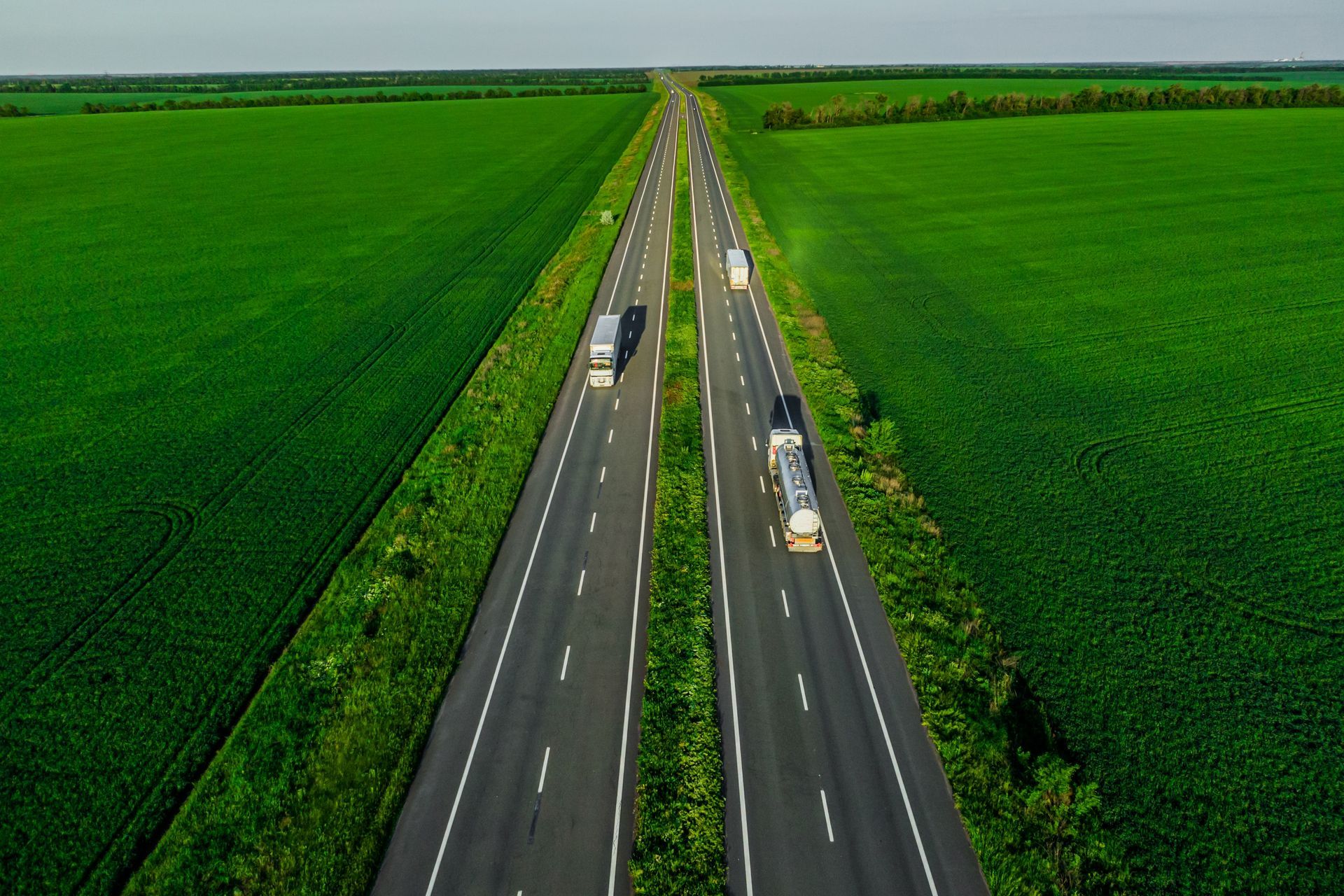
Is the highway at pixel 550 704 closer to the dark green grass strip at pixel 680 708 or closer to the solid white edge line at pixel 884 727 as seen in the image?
the dark green grass strip at pixel 680 708

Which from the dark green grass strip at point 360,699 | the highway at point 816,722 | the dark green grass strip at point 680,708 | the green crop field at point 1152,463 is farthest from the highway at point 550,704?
the green crop field at point 1152,463

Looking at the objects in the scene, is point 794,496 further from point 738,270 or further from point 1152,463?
point 738,270

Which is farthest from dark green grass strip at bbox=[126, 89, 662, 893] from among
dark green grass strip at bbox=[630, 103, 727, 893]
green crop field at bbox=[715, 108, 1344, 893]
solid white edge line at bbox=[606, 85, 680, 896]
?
→ green crop field at bbox=[715, 108, 1344, 893]

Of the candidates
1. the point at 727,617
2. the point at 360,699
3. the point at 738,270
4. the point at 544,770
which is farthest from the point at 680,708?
the point at 738,270

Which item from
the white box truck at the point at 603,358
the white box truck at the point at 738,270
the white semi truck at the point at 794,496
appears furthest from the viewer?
the white box truck at the point at 738,270

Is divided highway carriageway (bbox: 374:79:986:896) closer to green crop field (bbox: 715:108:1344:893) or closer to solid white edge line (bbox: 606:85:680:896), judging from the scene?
→ solid white edge line (bbox: 606:85:680:896)
